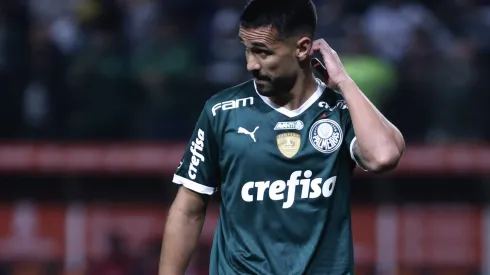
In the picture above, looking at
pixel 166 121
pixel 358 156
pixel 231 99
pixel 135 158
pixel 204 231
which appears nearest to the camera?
pixel 358 156

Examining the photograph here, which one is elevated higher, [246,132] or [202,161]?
[246,132]

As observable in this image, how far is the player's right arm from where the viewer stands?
5109mm

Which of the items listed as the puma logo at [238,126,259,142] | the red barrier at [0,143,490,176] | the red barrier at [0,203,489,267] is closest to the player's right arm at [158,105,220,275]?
the puma logo at [238,126,259,142]

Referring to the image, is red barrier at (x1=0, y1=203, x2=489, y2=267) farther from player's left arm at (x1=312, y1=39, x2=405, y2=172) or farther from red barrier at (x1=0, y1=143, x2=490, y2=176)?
player's left arm at (x1=312, y1=39, x2=405, y2=172)

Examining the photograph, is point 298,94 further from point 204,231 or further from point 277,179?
point 204,231

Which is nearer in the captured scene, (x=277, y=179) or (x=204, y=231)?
(x=277, y=179)

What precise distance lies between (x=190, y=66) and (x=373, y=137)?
7.40 m

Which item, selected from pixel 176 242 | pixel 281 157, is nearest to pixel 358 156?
pixel 281 157

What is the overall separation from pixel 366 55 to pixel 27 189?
3959mm

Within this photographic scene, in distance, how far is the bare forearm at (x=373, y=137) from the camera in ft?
16.1

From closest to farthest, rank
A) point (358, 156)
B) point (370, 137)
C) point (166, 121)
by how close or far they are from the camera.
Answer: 1. point (370, 137)
2. point (358, 156)
3. point (166, 121)

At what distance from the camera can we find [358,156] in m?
5.02

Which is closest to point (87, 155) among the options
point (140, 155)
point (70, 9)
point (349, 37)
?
point (140, 155)

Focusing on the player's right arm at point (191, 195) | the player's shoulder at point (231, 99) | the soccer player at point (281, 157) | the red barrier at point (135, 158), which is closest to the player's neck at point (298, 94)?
the soccer player at point (281, 157)
